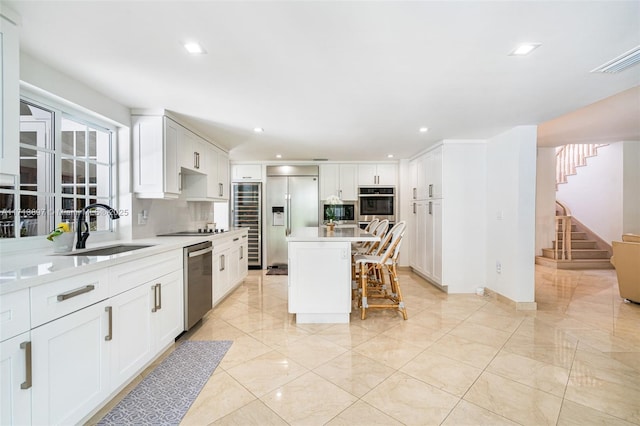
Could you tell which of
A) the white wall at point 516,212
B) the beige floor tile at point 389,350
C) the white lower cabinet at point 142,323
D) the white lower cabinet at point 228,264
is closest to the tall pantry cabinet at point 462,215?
the white wall at point 516,212

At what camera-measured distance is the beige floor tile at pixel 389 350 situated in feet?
7.38

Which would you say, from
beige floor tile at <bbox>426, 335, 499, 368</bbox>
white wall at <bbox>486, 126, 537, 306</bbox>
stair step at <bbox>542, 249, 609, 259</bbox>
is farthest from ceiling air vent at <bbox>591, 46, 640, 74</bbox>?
stair step at <bbox>542, 249, 609, 259</bbox>

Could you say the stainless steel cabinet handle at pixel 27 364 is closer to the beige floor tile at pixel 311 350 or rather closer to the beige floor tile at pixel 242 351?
the beige floor tile at pixel 242 351

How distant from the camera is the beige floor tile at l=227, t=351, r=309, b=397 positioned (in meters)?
1.93

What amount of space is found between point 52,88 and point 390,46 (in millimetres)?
2429

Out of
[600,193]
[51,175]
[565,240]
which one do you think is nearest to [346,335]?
[51,175]

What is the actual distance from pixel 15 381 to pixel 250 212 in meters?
4.60

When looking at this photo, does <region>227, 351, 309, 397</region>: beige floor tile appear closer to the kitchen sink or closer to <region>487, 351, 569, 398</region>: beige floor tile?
the kitchen sink

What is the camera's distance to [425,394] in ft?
6.00

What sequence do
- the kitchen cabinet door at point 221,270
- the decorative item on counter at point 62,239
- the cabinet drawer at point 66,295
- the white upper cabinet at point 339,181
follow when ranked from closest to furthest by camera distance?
the cabinet drawer at point 66,295
the decorative item on counter at point 62,239
the kitchen cabinet door at point 221,270
the white upper cabinet at point 339,181

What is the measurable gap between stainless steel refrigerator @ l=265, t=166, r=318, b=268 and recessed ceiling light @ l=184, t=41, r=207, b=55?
3.92 metres

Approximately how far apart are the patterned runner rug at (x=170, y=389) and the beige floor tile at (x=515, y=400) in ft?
5.99

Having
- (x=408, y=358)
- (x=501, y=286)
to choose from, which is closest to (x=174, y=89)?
(x=408, y=358)

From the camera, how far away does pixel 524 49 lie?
1.76 metres
